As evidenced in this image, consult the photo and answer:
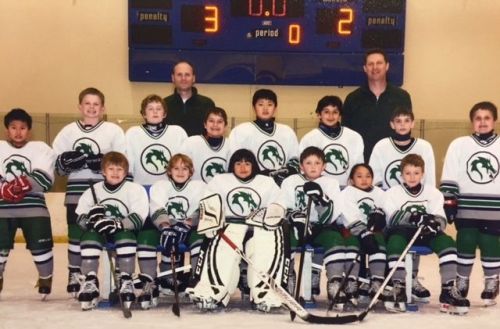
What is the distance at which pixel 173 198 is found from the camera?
4754 mm

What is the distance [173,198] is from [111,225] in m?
0.39

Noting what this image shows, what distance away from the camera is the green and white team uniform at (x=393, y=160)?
4.84 m

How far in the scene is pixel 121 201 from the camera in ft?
15.4

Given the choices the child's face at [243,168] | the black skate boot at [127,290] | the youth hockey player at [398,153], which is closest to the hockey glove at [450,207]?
the youth hockey player at [398,153]

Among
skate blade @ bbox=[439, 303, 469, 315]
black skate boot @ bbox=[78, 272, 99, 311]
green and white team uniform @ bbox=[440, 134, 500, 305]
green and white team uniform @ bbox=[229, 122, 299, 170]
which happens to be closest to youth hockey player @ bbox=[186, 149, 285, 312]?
green and white team uniform @ bbox=[229, 122, 299, 170]

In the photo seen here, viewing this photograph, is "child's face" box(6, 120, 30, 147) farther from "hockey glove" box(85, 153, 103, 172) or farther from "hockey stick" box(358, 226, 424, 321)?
"hockey stick" box(358, 226, 424, 321)

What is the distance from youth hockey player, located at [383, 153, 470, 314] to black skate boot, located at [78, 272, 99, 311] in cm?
138

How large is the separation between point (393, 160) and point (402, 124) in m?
0.19

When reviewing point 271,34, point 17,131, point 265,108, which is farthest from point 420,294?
point 271,34

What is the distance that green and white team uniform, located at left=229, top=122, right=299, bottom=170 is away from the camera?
495cm

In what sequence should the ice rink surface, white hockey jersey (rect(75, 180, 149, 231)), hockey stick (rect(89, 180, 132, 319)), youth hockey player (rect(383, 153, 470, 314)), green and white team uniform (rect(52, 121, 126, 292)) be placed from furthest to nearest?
green and white team uniform (rect(52, 121, 126, 292)) < white hockey jersey (rect(75, 180, 149, 231)) < youth hockey player (rect(383, 153, 470, 314)) < hockey stick (rect(89, 180, 132, 319)) < the ice rink surface

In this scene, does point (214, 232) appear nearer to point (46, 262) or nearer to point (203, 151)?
point (203, 151)

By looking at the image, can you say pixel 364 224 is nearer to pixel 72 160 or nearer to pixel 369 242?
pixel 369 242

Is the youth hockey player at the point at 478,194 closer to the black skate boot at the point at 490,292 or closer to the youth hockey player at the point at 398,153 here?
the black skate boot at the point at 490,292
